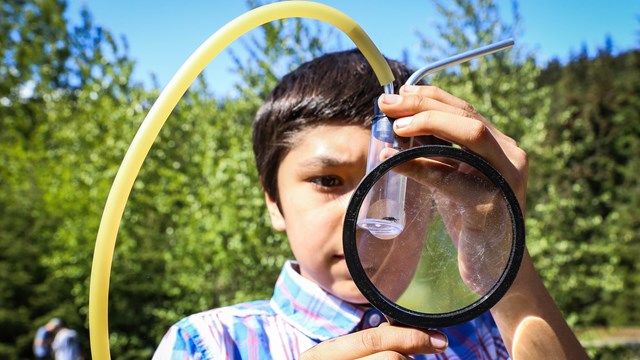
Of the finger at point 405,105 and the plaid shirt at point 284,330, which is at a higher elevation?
the finger at point 405,105

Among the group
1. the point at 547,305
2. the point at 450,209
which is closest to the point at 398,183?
the point at 450,209

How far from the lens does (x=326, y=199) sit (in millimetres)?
1552

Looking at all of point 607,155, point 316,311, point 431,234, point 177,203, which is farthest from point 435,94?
point 607,155

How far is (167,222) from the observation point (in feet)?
28.5

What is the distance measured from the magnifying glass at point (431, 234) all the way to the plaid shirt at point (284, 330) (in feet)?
1.58

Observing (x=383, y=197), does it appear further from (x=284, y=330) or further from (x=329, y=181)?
(x=284, y=330)

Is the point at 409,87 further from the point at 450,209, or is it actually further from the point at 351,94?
the point at 351,94

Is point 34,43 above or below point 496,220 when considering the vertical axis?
above

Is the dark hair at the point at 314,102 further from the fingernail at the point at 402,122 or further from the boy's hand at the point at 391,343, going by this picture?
the boy's hand at the point at 391,343

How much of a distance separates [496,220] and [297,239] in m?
0.58

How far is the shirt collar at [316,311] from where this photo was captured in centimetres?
164

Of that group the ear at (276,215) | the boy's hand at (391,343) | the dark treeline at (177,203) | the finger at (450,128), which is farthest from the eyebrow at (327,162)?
the dark treeline at (177,203)

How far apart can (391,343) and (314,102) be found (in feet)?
2.71

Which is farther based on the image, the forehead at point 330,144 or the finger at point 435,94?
the forehead at point 330,144
